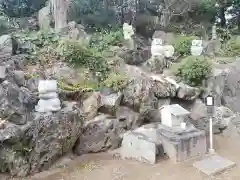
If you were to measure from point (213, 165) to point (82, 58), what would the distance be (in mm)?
5302

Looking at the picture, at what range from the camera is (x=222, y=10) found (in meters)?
19.2

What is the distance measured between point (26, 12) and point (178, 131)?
12697 millimetres

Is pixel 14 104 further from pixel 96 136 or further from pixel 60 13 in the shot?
pixel 60 13

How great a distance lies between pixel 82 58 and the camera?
10.4 metres

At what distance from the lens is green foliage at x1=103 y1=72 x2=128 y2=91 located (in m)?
9.41

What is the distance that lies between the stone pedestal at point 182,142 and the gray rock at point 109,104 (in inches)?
58.9

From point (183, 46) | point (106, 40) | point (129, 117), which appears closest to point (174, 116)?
point (129, 117)

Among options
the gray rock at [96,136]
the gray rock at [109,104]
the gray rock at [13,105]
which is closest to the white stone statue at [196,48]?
the gray rock at [109,104]

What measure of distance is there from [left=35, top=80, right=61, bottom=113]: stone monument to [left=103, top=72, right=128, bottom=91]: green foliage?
6.63 feet

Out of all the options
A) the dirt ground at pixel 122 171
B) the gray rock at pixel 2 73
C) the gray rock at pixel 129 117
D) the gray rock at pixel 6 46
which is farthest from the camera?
the gray rock at pixel 6 46

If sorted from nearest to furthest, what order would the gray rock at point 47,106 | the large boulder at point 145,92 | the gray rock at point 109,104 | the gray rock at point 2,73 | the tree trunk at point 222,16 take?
the gray rock at point 47,106 < the gray rock at point 2,73 < the gray rock at point 109,104 < the large boulder at point 145,92 < the tree trunk at point 222,16

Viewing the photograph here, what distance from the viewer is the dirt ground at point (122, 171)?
24.3ft

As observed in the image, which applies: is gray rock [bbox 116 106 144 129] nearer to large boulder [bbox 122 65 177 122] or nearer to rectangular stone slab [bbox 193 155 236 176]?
large boulder [bbox 122 65 177 122]

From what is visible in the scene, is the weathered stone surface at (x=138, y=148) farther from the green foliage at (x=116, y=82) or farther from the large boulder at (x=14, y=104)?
the large boulder at (x=14, y=104)
